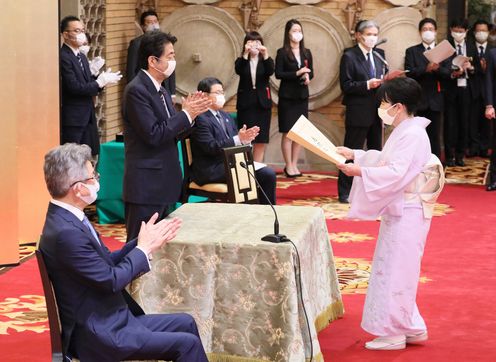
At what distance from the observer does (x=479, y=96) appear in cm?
1296

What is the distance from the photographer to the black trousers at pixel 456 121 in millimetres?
12570

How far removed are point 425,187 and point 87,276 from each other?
2292 millimetres

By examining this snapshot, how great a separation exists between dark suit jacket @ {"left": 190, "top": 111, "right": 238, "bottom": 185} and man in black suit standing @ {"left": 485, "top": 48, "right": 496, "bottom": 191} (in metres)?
3.58

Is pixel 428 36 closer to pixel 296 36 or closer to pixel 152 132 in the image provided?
pixel 296 36

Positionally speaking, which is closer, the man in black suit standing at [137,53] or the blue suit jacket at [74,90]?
the blue suit jacket at [74,90]

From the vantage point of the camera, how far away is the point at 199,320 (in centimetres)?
517

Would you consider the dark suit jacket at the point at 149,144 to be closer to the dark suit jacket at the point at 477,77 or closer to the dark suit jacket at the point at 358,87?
the dark suit jacket at the point at 358,87

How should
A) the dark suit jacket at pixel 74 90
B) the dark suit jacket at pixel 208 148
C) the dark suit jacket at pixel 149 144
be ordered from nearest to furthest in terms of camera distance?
the dark suit jacket at pixel 149 144 < the dark suit jacket at pixel 208 148 < the dark suit jacket at pixel 74 90

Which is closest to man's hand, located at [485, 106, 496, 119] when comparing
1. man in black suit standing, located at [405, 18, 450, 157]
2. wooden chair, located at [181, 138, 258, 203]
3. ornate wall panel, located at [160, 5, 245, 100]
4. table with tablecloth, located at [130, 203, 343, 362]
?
man in black suit standing, located at [405, 18, 450, 157]

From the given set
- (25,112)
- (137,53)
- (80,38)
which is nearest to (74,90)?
(80,38)

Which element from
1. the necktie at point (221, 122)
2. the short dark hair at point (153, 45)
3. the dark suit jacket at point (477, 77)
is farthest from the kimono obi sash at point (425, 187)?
the dark suit jacket at point (477, 77)

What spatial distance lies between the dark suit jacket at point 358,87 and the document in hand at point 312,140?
4.53m

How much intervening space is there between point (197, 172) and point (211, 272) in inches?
125

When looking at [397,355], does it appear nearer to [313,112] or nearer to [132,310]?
[132,310]
